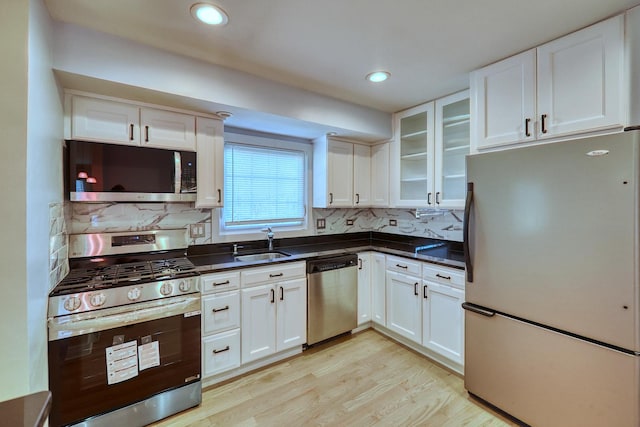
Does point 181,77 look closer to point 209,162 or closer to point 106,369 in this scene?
point 209,162

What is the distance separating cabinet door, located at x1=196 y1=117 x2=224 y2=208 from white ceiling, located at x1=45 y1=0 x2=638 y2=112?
512 millimetres

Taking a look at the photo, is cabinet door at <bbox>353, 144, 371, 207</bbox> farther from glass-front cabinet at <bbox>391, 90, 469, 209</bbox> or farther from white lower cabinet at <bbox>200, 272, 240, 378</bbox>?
white lower cabinet at <bbox>200, 272, 240, 378</bbox>

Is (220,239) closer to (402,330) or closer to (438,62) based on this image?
(402,330)

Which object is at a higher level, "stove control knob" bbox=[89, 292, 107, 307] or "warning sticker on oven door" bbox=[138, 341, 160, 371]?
"stove control knob" bbox=[89, 292, 107, 307]

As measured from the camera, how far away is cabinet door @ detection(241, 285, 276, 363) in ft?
7.55

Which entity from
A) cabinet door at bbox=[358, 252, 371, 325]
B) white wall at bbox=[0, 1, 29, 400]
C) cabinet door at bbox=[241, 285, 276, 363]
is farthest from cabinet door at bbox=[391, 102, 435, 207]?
white wall at bbox=[0, 1, 29, 400]

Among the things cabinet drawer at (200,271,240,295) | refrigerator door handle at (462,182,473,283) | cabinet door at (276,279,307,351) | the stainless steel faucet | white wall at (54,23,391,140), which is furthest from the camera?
the stainless steel faucet

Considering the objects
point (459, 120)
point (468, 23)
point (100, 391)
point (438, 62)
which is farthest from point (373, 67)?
point (100, 391)

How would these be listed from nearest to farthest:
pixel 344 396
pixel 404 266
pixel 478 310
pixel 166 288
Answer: pixel 166 288 < pixel 478 310 < pixel 344 396 < pixel 404 266

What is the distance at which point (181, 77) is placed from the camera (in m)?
1.95

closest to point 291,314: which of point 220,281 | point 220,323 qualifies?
point 220,323

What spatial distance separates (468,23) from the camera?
1631 mm

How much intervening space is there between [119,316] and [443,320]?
235cm

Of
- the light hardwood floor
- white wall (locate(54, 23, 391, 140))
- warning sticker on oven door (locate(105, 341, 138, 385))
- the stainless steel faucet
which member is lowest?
the light hardwood floor
